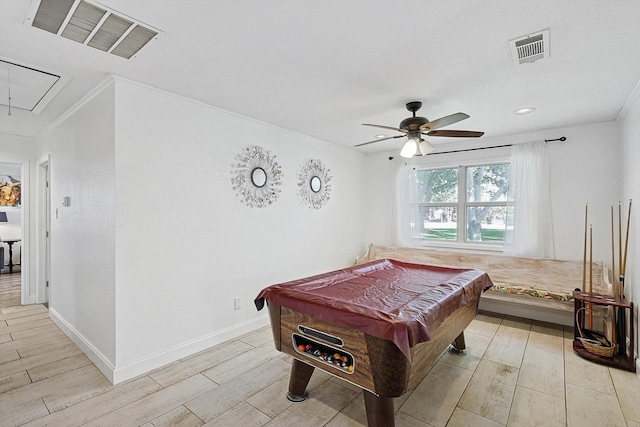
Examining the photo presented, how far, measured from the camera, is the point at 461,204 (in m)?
4.48

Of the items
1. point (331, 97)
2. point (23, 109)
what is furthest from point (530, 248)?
point (23, 109)

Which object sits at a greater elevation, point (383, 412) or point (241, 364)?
point (383, 412)

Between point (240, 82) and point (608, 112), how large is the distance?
3605 mm

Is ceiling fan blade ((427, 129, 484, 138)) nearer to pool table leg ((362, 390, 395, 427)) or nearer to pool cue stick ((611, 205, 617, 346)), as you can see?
pool cue stick ((611, 205, 617, 346))

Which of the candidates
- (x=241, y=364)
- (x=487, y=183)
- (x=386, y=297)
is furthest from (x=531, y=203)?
(x=241, y=364)

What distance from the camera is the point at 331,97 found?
2750 mm

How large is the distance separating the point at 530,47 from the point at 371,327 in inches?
75.6

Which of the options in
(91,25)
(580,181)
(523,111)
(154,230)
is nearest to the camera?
(91,25)

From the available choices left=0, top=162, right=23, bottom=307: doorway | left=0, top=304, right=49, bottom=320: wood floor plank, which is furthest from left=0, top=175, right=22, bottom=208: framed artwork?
left=0, top=304, right=49, bottom=320: wood floor plank

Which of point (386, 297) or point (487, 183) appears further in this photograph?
point (487, 183)

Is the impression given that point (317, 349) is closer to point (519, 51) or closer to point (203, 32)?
point (203, 32)

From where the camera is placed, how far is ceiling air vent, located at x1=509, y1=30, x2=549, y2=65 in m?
1.78

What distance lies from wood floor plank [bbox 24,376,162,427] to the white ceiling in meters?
2.31

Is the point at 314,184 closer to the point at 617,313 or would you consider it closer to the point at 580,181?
the point at 580,181
